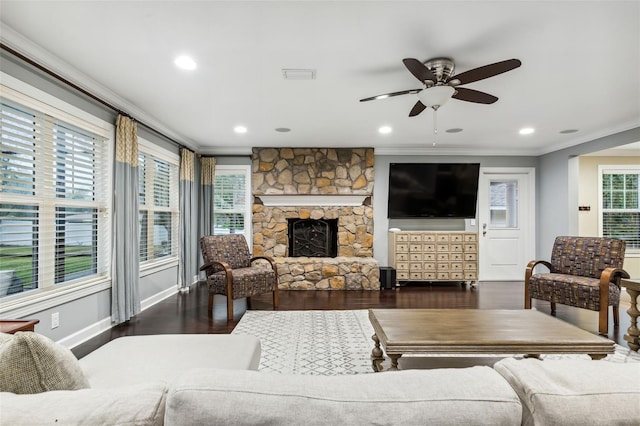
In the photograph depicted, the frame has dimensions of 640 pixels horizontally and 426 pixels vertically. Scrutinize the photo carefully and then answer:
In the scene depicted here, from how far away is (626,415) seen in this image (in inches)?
24.6

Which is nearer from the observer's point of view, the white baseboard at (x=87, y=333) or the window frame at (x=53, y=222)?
the window frame at (x=53, y=222)

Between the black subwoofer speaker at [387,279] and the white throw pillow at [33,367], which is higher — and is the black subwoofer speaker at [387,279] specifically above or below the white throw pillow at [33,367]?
below

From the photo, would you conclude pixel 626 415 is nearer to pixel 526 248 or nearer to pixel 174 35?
pixel 174 35

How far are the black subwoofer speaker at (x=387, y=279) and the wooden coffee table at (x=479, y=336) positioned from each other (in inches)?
119

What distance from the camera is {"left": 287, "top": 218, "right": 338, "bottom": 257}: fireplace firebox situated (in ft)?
20.1

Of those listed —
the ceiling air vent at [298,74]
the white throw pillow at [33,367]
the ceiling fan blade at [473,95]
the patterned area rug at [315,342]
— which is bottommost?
the patterned area rug at [315,342]

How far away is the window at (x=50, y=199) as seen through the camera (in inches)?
96.4

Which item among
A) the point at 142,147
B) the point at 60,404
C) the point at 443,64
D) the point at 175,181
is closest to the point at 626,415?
the point at 60,404

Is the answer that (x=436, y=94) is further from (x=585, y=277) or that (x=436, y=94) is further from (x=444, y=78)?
(x=585, y=277)

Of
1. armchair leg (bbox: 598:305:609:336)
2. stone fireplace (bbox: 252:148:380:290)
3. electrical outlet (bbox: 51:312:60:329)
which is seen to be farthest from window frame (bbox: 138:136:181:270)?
armchair leg (bbox: 598:305:609:336)

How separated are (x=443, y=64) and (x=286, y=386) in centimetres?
270

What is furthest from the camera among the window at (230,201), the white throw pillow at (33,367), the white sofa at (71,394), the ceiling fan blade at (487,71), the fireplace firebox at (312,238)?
the window at (230,201)

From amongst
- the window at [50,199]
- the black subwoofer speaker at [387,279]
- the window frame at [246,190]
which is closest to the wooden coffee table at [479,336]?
the window at [50,199]

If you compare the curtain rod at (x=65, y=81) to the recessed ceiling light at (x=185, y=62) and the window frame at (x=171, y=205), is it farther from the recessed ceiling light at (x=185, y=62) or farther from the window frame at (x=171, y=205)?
the recessed ceiling light at (x=185, y=62)
